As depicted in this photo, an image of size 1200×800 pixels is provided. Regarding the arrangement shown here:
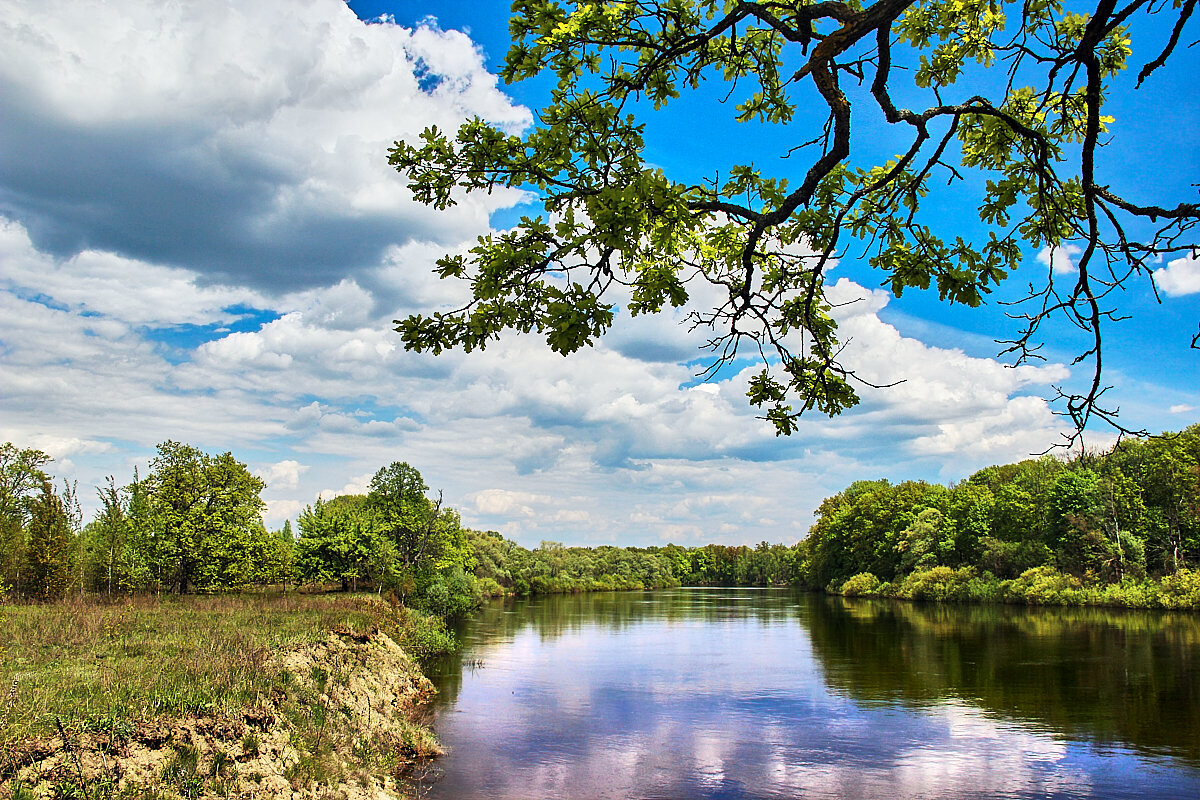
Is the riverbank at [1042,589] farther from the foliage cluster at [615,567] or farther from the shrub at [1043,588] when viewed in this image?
the foliage cluster at [615,567]

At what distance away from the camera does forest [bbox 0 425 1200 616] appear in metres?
23.7

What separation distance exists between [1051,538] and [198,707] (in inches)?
2240

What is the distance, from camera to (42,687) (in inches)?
319

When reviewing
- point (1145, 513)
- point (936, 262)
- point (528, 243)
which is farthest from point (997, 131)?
point (1145, 513)

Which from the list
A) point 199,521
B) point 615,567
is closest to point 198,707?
point 199,521

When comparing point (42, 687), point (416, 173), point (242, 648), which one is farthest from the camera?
point (242, 648)

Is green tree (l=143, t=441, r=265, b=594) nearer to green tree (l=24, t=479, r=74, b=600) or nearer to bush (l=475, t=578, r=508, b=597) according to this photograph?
green tree (l=24, t=479, r=74, b=600)

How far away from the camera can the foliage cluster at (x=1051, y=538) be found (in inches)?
1670

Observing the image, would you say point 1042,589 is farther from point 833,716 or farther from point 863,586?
point 833,716

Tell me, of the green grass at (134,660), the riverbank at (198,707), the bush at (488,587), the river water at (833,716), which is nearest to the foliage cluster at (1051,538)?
the river water at (833,716)

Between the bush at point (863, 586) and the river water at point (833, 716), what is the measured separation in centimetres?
3502

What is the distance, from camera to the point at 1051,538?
5075 cm

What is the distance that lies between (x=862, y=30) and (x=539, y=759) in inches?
546

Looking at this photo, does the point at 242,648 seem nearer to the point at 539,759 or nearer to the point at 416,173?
the point at 539,759
